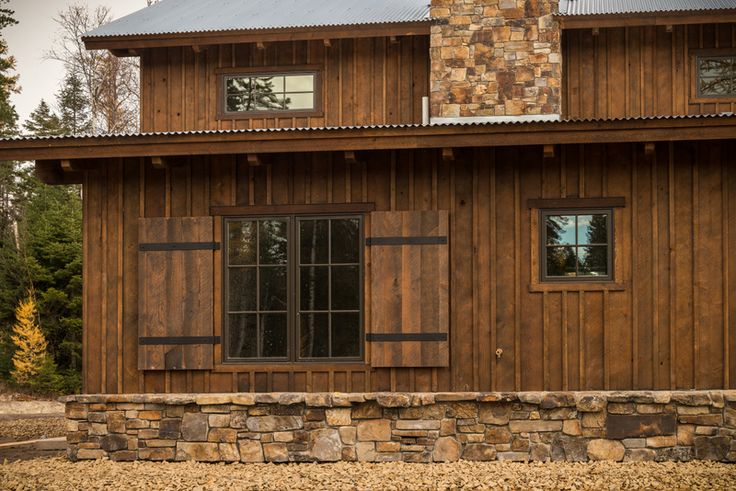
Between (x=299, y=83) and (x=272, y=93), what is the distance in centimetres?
34

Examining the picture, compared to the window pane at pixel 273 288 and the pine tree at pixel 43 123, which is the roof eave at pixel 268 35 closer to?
the window pane at pixel 273 288

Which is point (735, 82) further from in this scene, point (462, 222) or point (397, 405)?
point (397, 405)

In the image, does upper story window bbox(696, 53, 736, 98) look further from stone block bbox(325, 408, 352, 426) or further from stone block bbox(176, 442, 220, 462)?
stone block bbox(176, 442, 220, 462)

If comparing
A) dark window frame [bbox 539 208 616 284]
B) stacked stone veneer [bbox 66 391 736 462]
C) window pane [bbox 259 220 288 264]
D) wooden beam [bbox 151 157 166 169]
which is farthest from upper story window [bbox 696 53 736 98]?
wooden beam [bbox 151 157 166 169]

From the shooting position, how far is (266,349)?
8070 millimetres

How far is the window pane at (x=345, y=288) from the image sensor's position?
8.03 meters

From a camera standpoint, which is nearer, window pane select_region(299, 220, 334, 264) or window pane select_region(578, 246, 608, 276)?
window pane select_region(578, 246, 608, 276)

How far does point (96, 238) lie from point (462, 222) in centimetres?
358

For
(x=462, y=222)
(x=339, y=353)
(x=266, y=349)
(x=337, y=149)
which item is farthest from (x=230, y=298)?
(x=462, y=222)

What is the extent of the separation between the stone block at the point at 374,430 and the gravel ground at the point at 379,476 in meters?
0.26

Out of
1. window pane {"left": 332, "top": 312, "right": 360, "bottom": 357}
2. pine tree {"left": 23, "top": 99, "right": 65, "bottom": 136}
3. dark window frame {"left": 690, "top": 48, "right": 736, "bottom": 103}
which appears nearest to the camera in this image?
window pane {"left": 332, "top": 312, "right": 360, "bottom": 357}

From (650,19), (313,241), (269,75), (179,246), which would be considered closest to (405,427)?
(313,241)

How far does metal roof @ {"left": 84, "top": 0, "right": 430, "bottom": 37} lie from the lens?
988 centimetres

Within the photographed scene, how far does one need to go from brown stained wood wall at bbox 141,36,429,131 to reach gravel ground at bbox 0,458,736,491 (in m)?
4.14
